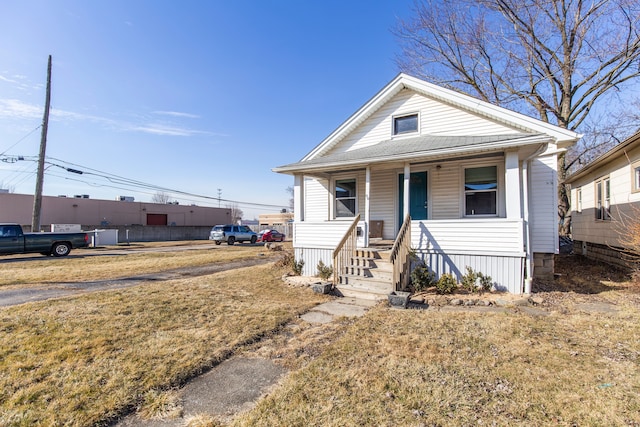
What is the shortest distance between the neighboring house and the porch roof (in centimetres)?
425

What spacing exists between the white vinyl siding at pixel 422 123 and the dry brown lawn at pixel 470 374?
224 inches

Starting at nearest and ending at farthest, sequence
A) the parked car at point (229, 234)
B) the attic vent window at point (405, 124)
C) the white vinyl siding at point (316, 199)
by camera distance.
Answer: the attic vent window at point (405, 124)
the white vinyl siding at point (316, 199)
the parked car at point (229, 234)

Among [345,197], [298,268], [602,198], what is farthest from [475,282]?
[602,198]

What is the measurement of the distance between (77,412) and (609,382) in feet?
16.8

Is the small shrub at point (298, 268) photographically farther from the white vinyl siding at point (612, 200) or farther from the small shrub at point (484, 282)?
the white vinyl siding at point (612, 200)

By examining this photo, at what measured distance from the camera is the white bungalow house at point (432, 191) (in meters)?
6.95

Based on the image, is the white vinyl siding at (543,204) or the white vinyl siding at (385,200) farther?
the white vinyl siding at (385,200)

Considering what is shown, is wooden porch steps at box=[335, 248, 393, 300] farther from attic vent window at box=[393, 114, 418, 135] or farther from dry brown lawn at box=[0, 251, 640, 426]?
attic vent window at box=[393, 114, 418, 135]

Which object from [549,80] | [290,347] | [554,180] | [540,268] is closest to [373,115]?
[554,180]

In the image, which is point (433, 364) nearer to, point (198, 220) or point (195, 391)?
point (195, 391)

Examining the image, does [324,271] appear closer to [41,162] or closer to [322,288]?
[322,288]

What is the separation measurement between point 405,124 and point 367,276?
18.3 ft

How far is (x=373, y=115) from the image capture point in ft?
34.4

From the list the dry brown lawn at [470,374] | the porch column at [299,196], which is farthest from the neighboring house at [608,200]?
the porch column at [299,196]
